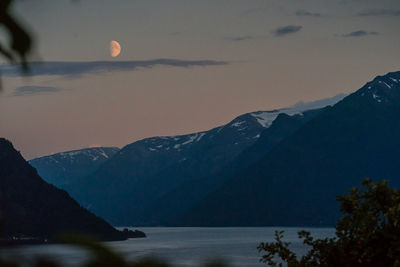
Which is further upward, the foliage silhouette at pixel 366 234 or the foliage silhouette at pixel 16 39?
the foliage silhouette at pixel 16 39

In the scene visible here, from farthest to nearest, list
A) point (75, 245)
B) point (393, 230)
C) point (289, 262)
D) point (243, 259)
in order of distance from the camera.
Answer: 1. point (243, 259)
2. point (289, 262)
3. point (393, 230)
4. point (75, 245)

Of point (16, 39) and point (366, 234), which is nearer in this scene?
point (16, 39)

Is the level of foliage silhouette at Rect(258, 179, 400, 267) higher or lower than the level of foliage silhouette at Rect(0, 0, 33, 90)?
lower

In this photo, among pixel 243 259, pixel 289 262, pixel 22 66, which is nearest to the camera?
pixel 22 66

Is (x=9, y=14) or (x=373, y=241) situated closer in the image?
(x=9, y=14)

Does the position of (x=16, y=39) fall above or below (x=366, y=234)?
above

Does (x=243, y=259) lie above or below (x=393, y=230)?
below

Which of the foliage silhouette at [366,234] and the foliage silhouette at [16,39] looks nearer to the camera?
the foliage silhouette at [16,39]

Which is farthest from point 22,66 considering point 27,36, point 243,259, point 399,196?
point 243,259

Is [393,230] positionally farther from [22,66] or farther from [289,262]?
[22,66]

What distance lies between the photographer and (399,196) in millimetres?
16297

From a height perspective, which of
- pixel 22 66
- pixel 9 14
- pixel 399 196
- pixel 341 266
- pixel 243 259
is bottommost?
pixel 243 259

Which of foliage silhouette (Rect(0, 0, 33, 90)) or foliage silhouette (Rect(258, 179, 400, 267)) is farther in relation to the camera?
foliage silhouette (Rect(258, 179, 400, 267))

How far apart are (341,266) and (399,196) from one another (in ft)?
6.87
